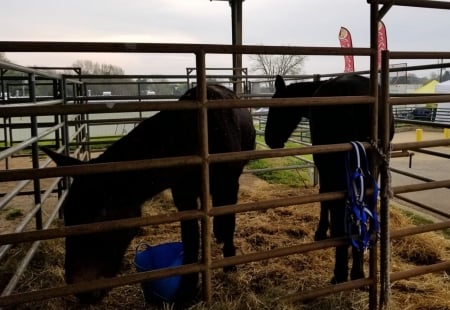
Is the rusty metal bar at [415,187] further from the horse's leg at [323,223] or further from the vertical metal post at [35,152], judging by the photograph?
the vertical metal post at [35,152]

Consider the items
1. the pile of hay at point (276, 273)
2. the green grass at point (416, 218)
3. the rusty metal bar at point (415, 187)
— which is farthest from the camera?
the green grass at point (416, 218)

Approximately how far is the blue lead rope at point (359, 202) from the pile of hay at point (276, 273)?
473mm

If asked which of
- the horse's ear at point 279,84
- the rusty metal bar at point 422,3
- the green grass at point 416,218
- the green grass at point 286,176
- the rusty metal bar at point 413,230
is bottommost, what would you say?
the green grass at point 416,218

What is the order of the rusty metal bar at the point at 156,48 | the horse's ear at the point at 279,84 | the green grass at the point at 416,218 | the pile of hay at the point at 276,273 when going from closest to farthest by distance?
the rusty metal bar at the point at 156,48 < the pile of hay at the point at 276,273 < the horse's ear at the point at 279,84 < the green grass at the point at 416,218

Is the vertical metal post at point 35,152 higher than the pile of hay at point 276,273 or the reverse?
higher

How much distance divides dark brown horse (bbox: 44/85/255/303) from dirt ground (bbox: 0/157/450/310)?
503 millimetres

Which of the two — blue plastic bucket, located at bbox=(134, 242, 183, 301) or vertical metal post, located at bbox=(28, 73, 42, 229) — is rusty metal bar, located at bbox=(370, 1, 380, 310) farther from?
vertical metal post, located at bbox=(28, 73, 42, 229)

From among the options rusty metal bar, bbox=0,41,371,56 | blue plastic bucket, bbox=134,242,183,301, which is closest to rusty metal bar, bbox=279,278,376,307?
blue plastic bucket, bbox=134,242,183,301

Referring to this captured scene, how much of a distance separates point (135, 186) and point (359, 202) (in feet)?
4.16

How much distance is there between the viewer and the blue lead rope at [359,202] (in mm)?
2154

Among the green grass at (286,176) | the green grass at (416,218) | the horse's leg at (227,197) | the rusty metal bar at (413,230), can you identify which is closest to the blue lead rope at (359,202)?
the rusty metal bar at (413,230)

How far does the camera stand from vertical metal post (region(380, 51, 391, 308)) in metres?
2.16

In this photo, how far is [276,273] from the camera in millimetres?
3084

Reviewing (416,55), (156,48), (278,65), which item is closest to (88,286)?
(156,48)
